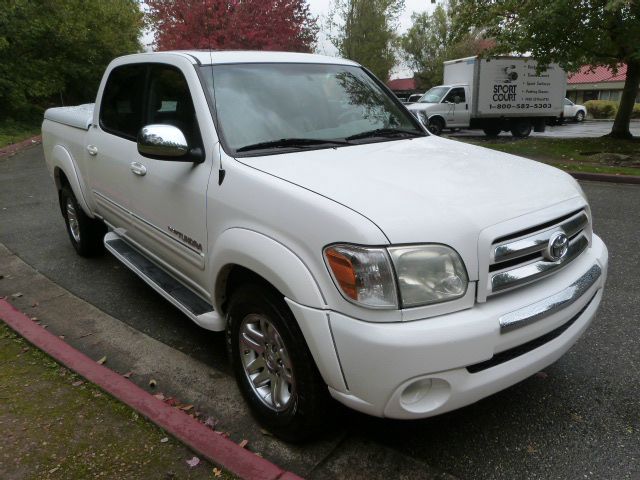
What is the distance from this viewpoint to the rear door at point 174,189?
9.73 feet

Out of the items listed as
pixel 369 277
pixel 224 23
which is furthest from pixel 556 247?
pixel 224 23

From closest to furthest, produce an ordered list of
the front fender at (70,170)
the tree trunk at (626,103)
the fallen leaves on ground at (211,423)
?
the fallen leaves on ground at (211,423) → the front fender at (70,170) → the tree trunk at (626,103)

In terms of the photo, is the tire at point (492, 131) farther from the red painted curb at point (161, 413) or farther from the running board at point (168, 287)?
the red painted curb at point (161, 413)

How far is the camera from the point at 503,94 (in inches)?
802

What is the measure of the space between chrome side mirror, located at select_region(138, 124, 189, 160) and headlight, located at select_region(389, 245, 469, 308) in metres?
1.39

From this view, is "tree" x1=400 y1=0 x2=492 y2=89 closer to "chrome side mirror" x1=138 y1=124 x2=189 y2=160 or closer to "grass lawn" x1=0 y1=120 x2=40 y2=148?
"grass lawn" x1=0 y1=120 x2=40 y2=148

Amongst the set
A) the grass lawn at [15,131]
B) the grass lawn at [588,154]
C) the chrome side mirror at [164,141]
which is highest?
the chrome side mirror at [164,141]

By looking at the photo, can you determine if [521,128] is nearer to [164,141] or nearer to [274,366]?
[164,141]

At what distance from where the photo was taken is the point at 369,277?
2.06 meters

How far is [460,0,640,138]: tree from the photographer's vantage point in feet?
37.4

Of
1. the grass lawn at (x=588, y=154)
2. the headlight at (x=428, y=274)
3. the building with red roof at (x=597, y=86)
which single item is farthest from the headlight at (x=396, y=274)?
the building with red roof at (x=597, y=86)

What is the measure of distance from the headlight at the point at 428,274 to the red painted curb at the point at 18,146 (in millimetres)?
15338

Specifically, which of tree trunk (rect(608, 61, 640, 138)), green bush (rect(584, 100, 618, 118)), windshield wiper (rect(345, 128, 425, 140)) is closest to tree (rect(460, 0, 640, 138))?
tree trunk (rect(608, 61, 640, 138))

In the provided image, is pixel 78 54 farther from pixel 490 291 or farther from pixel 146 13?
pixel 490 291
